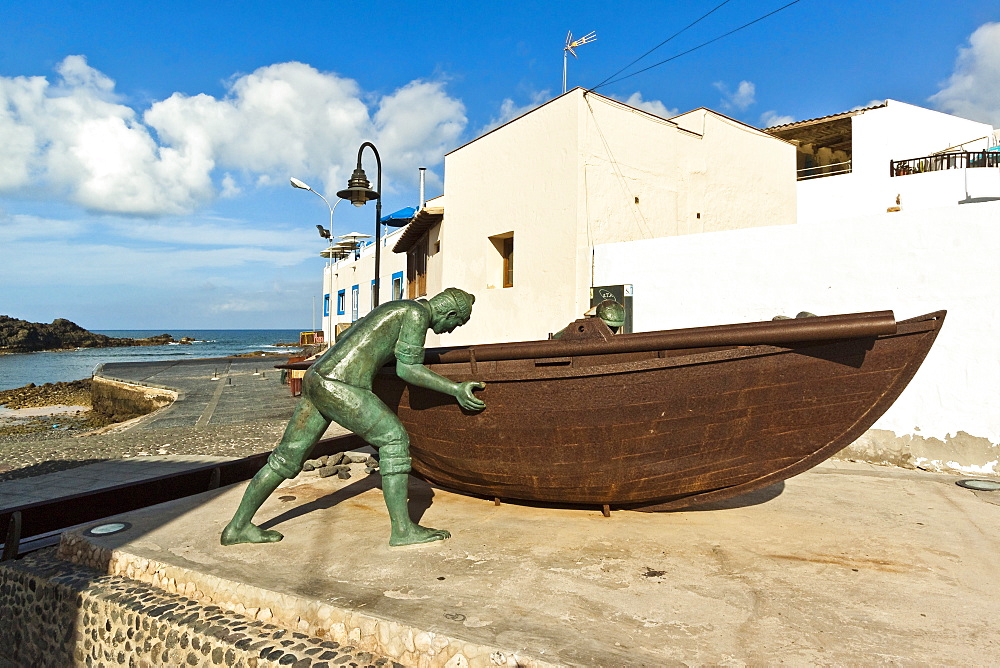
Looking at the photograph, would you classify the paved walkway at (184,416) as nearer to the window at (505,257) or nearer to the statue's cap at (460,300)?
the statue's cap at (460,300)

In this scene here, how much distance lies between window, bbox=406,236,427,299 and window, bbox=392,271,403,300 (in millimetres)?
3217

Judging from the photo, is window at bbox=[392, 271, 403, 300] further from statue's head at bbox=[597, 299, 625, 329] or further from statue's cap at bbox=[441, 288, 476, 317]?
statue's cap at bbox=[441, 288, 476, 317]

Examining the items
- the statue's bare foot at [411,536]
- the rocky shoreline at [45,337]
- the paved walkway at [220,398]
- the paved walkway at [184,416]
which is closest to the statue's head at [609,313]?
the statue's bare foot at [411,536]

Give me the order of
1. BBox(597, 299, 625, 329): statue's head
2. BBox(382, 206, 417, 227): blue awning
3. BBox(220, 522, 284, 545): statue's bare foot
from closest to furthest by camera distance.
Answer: BBox(220, 522, 284, 545): statue's bare foot
BBox(597, 299, 625, 329): statue's head
BBox(382, 206, 417, 227): blue awning

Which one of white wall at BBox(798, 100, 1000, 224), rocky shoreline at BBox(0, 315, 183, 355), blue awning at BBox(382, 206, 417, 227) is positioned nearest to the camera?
white wall at BBox(798, 100, 1000, 224)

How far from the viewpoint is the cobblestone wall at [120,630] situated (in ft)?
8.19

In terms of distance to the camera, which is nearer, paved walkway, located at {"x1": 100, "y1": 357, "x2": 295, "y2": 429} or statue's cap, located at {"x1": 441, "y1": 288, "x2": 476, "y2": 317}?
statue's cap, located at {"x1": 441, "y1": 288, "x2": 476, "y2": 317}

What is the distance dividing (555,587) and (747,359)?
166 centimetres

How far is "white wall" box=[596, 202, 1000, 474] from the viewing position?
17.9 ft

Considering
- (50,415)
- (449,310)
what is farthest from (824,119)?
(50,415)

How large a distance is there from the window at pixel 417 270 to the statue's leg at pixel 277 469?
12.4 metres

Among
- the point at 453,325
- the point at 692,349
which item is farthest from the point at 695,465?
the point at 453,325

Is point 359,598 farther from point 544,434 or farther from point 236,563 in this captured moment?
point 544,434

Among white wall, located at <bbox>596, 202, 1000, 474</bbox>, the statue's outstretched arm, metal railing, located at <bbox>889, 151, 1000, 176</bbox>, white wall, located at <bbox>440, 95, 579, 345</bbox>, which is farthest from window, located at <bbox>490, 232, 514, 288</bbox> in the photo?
metal railing, located at <bbox>889, 151, 1000, 176</bbox>
